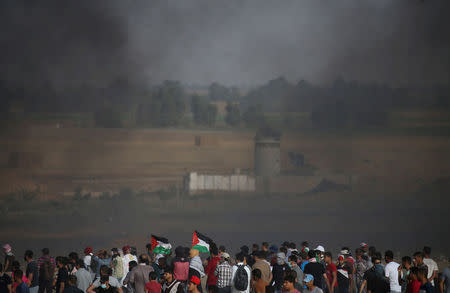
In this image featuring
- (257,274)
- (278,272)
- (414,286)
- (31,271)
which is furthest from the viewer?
(31,271)

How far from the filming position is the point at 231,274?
11641mm

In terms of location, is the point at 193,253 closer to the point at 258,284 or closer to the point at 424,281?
the point at 258,284

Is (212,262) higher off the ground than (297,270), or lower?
higher

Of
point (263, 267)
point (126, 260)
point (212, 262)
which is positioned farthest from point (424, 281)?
point (126, 260)

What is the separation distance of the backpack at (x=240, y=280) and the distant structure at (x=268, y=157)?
2241 cm

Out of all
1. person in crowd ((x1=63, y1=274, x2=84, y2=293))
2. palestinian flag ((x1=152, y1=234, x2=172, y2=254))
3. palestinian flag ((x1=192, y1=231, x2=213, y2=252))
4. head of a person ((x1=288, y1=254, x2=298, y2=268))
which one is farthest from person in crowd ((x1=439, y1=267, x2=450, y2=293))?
person in crowd ((x1=63, y1=274, x2=84, y2=293))

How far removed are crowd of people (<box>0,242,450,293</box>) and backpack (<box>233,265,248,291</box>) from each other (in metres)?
0.02

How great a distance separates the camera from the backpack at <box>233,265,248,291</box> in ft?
37.3

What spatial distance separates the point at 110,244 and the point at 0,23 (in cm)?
1145

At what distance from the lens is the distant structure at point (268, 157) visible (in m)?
33.8

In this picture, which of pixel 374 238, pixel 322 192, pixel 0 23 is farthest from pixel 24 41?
pixel 374 238

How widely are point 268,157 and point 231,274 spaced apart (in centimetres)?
2260

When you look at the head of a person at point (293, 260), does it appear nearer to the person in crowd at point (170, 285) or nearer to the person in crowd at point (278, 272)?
the person in crowd at point (278, 272)

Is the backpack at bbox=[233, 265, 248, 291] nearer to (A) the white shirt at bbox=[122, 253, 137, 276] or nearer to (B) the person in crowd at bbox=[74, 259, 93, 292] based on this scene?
(B) the person in crowd at bbox=[74, 259, 93, 292]
